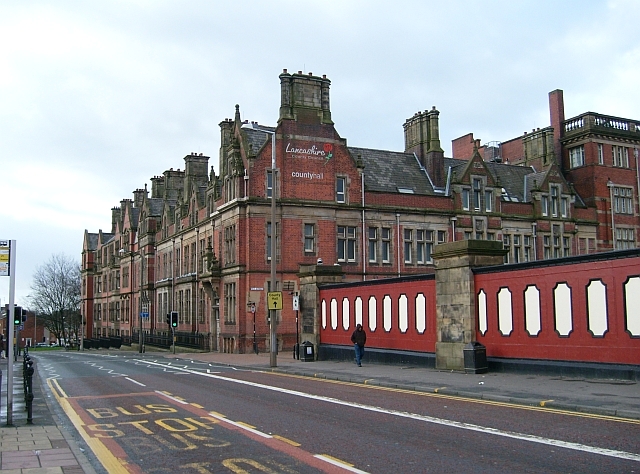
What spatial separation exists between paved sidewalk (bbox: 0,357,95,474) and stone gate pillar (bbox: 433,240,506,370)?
39.5 feet

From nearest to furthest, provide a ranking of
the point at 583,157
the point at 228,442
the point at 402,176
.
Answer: the point at 228,442 < the point at 402,176 < the point at 583,157

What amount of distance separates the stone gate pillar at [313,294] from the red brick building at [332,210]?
15.6 inches

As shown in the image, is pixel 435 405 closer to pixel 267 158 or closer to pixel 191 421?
pixel 191 421

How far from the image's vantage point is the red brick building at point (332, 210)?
4134 centimetres

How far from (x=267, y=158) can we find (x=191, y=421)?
3036 centimetres

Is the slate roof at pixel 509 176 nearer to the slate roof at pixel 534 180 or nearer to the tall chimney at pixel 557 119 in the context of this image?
the slate roof at pixel 534 180

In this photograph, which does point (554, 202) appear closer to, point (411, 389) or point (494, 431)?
point (411, 389)

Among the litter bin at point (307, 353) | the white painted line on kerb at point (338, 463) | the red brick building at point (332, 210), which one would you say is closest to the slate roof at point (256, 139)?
the red brick building at point (332, 210)

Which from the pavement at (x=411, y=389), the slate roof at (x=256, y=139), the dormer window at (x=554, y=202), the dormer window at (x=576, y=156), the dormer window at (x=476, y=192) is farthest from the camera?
the dormer window at (x=576, y=156)

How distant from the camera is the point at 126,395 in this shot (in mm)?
17531

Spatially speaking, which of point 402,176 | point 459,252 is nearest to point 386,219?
point 402,176

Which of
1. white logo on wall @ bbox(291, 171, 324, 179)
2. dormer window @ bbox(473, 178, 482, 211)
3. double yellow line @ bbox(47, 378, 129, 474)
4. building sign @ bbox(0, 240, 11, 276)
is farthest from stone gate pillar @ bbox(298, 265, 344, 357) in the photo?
dormer window @ bbox(473, 178, 482, 211)

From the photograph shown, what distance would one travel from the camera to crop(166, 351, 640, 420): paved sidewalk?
12.6 meters

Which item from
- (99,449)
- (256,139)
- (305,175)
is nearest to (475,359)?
(99,449)
